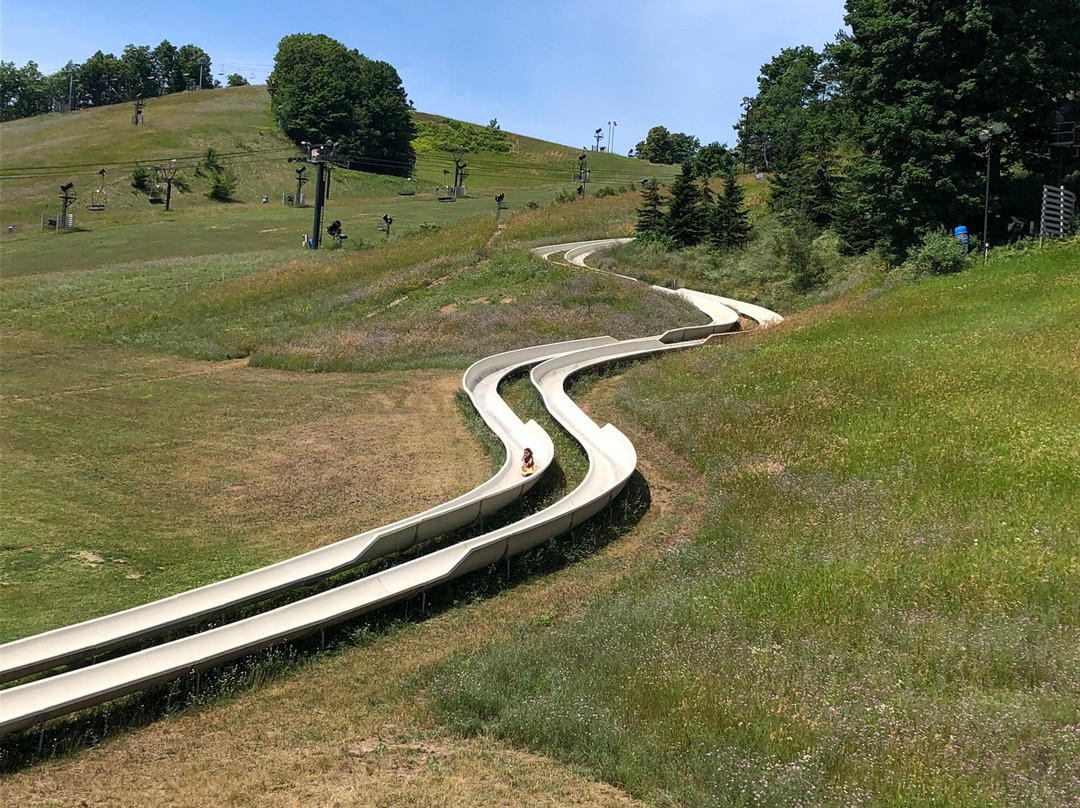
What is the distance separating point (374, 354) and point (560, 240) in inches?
1006

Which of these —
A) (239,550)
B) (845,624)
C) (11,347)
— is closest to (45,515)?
(239,550)

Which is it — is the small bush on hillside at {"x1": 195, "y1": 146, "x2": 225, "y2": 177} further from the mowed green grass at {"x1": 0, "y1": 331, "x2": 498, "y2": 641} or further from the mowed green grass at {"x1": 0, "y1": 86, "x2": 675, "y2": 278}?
the mowed green grass at {"x1": 0, "y1": 331, "x2": 498, "y2": 641}

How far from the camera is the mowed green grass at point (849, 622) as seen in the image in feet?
27.4

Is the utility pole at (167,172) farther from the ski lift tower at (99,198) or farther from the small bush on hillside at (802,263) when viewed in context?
the small bush on hillside at (802,263)

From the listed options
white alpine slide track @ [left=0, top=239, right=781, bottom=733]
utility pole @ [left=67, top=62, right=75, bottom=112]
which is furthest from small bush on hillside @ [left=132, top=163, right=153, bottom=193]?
utility pole @ [left=67, top=62, right=75, bottom=112]

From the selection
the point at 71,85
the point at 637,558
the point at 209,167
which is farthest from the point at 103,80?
the point at 637,558

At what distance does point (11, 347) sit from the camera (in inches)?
1353

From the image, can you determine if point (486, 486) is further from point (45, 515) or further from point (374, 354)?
point (374, 354)

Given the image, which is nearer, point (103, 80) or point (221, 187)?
point (221, 187)

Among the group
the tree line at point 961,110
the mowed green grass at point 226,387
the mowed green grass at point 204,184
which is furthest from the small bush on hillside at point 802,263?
the mowed green grass at point 204,184

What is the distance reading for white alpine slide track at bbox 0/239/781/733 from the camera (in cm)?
1123

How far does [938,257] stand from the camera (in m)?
33.4

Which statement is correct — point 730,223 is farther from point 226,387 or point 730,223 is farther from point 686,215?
point 226,387

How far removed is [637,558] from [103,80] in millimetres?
205168
